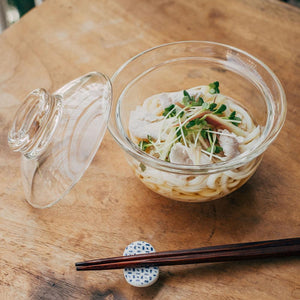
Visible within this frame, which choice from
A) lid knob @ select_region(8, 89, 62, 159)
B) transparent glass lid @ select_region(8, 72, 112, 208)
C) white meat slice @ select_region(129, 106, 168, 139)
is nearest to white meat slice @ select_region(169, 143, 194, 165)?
white meat slice @ select_region(129, 106, 168, 139)

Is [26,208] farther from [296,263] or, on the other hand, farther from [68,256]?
[296,263]

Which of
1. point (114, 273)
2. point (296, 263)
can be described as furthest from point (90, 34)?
point (296, 263)

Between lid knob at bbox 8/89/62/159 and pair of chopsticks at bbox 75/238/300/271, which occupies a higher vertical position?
lid knob at bbox 8/89/62/159

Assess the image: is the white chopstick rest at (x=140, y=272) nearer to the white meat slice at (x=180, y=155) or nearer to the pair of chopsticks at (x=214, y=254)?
the pair of chopsticks at (x=214, y=254)

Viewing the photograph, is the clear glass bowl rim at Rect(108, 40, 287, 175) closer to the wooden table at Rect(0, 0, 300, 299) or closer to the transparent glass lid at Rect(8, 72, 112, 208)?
the transparent glass lid at Rect(8, 72, 112, 208)

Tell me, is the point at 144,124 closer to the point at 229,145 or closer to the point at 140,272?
the point at 229,145

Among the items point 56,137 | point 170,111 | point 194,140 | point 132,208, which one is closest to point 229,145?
point 194,140
